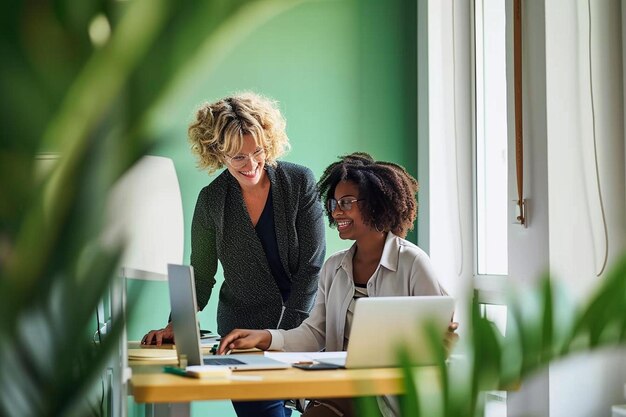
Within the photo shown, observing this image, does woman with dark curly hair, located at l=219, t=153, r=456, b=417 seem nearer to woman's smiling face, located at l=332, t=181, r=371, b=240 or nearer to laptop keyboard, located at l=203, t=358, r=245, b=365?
woman's smiling face, located at l=332, t=181, r=371, b=240

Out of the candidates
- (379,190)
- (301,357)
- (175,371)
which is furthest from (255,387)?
(379,190)

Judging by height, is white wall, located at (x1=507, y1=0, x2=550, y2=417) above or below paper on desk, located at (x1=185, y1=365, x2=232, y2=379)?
above

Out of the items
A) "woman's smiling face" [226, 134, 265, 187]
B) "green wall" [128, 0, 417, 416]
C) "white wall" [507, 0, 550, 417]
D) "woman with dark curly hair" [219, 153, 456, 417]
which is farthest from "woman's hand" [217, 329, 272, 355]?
"green wall" [128, 0, 417, 416]

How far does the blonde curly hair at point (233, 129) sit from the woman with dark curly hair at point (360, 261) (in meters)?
0.31

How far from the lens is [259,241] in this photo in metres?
3.62

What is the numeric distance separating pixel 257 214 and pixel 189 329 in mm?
1232

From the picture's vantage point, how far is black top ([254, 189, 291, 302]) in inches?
143

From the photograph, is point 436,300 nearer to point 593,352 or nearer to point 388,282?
point 388,282

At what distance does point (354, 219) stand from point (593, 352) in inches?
86.9

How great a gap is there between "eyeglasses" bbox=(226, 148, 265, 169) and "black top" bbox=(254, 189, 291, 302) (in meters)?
0.16

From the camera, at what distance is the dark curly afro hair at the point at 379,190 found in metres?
3.21

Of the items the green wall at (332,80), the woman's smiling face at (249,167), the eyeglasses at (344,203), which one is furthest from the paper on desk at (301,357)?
the green wall at (332,80)

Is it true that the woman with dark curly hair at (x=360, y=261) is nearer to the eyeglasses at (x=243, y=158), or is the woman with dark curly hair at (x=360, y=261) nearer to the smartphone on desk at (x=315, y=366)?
the eyeglasses at (x=243, y=158)

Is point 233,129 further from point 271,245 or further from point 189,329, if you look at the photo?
point 189,329
